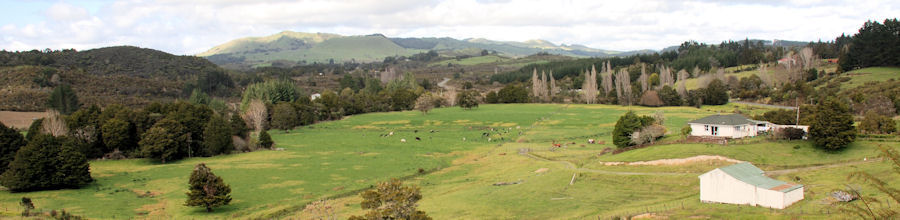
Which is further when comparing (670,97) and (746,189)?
(670,97)

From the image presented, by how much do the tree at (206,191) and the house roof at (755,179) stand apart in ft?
113

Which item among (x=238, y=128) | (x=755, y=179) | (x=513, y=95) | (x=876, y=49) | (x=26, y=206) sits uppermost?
(x=876, y=49)

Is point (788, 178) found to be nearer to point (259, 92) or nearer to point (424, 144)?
point (424, 144)

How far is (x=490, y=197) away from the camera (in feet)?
143

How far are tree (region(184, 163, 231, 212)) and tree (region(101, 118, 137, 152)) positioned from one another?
99.0ft

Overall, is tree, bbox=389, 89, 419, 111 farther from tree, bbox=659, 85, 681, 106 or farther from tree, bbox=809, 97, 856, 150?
tree, bbox=809, 97, 856, 150

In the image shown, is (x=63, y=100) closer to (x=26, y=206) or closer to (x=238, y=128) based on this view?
(x=238, y=128)

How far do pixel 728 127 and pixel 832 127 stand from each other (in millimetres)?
11523

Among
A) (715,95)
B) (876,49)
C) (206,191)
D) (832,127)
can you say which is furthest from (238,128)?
(876,49)

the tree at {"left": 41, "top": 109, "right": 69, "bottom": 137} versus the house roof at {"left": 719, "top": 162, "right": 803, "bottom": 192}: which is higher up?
the tree at {"left": 41, "top": 109, "right": 69, "bottom": 137}

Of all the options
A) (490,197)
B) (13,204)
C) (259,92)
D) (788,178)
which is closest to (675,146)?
(788,178)

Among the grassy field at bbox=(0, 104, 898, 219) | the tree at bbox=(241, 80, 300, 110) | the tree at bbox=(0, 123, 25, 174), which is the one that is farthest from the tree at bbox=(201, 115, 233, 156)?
the tree at bbox=(241, 80, 300, 110)

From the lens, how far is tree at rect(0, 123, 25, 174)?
53.6 metres

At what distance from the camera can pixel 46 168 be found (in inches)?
1987
